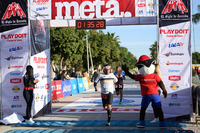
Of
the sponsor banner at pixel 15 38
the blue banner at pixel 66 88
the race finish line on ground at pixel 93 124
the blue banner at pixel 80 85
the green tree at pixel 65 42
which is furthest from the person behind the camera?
the green tree at pixel 65 42

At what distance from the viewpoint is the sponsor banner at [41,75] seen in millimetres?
9727

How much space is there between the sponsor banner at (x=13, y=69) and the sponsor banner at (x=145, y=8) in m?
4.22

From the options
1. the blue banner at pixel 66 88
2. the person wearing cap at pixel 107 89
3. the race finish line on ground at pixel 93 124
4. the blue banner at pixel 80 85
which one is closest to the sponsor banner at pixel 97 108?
the race finish line on ground at pixel 93 124

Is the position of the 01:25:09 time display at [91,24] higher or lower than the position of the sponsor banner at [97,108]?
higher

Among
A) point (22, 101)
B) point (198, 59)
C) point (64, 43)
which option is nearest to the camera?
point (22, 101)

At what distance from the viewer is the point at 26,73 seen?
8977mm

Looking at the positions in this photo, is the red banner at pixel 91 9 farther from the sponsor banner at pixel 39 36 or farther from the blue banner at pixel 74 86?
the blue banner at pixel 74 86

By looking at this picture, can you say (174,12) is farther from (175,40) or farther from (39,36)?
(39,36)

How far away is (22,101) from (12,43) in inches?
87.0

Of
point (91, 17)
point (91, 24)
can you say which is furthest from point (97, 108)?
point (91, 17)

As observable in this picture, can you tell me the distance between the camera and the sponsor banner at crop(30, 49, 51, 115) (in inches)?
383

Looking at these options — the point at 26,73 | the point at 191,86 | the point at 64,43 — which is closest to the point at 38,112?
the point at 26,73

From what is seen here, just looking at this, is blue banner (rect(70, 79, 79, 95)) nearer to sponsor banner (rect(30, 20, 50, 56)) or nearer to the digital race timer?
sponsor banner (rect(30, 20, 50, 56))

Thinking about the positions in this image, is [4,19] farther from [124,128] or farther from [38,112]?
[124,128]
